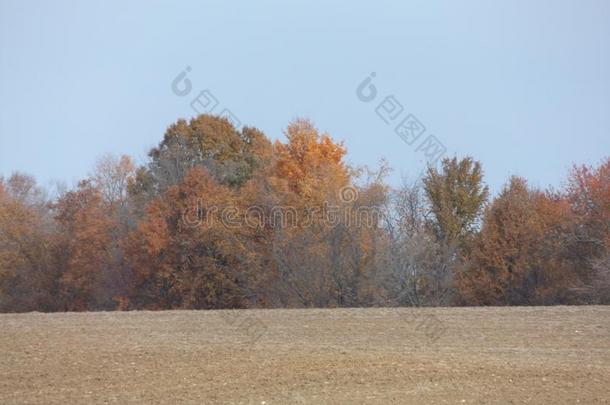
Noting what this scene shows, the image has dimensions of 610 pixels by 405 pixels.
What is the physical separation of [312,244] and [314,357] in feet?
77.2

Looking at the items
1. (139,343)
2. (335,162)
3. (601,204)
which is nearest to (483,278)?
(601,204)

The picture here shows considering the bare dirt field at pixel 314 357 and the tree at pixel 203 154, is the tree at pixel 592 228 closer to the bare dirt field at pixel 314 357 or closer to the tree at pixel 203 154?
the bare dirt field at pixel 314 357

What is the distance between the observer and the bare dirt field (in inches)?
538

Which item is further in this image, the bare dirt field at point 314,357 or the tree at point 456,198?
the tree at point 456,198

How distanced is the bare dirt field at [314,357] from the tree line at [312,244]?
50.9 feet

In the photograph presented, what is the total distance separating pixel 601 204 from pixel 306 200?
54.7 ft

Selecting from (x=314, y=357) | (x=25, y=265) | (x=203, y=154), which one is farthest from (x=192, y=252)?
(x=314, y=357)

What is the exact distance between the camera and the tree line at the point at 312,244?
129 feet

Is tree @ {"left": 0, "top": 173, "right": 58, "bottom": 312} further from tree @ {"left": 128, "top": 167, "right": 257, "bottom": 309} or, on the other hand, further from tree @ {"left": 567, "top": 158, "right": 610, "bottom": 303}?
tree @ {"left": 567, "top": 158, "right": 610, "bottom": 303}

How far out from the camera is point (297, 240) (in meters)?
41.1

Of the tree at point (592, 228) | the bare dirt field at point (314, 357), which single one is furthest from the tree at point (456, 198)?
the bare dirt field at point (314, 357)

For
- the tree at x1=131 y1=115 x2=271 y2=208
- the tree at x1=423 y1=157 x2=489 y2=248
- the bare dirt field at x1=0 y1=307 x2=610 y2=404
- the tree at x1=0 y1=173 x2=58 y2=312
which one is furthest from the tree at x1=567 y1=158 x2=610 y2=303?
the tree at x1=0 y1=173 x2=58 y2=312

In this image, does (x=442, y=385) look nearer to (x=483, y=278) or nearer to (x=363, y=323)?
(x=363, y=323)

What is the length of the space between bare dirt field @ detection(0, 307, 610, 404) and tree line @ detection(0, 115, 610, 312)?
1551 centimetres
